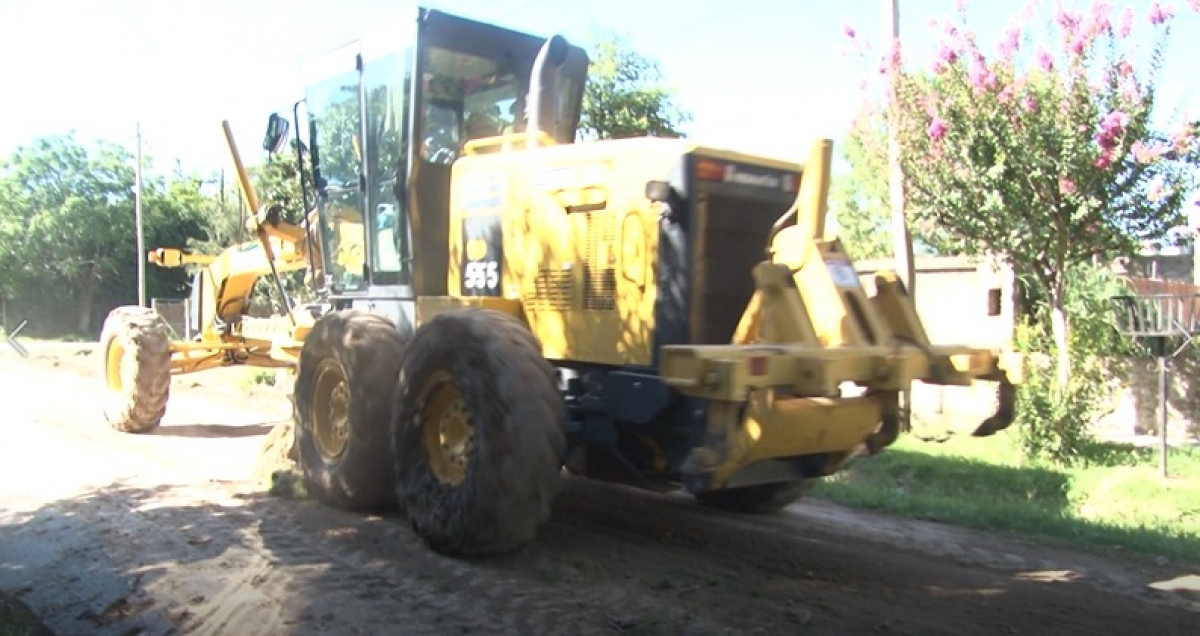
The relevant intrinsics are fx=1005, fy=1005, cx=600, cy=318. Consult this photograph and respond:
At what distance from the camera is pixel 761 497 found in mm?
7570

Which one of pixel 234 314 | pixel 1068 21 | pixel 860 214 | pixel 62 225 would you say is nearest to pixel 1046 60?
pixel 1068 21

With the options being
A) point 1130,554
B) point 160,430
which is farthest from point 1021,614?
point 160,430

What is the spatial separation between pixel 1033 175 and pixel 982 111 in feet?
2.80

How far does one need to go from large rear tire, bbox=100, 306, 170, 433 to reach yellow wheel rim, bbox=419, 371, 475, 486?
6.56 meters

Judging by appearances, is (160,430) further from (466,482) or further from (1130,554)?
(1130,554)

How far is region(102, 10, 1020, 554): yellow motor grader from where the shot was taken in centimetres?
552

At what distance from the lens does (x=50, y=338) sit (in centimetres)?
3672

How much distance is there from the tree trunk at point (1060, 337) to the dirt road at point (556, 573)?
12.8 feet

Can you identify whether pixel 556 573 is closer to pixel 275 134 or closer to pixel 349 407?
pixel 349 407

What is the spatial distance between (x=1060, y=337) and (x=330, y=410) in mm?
7794

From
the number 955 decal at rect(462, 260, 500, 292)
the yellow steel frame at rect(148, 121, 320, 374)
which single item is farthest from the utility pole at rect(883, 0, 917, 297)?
the yellow steel frame at rect(148, 121, 320, 374)

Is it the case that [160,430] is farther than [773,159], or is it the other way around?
[160,430]

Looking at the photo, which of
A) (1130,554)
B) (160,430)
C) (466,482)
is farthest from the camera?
(160,430)

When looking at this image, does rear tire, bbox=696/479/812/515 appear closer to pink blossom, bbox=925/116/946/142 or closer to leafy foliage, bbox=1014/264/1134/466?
leafy foliage, bbox=1014/264/1134/466
